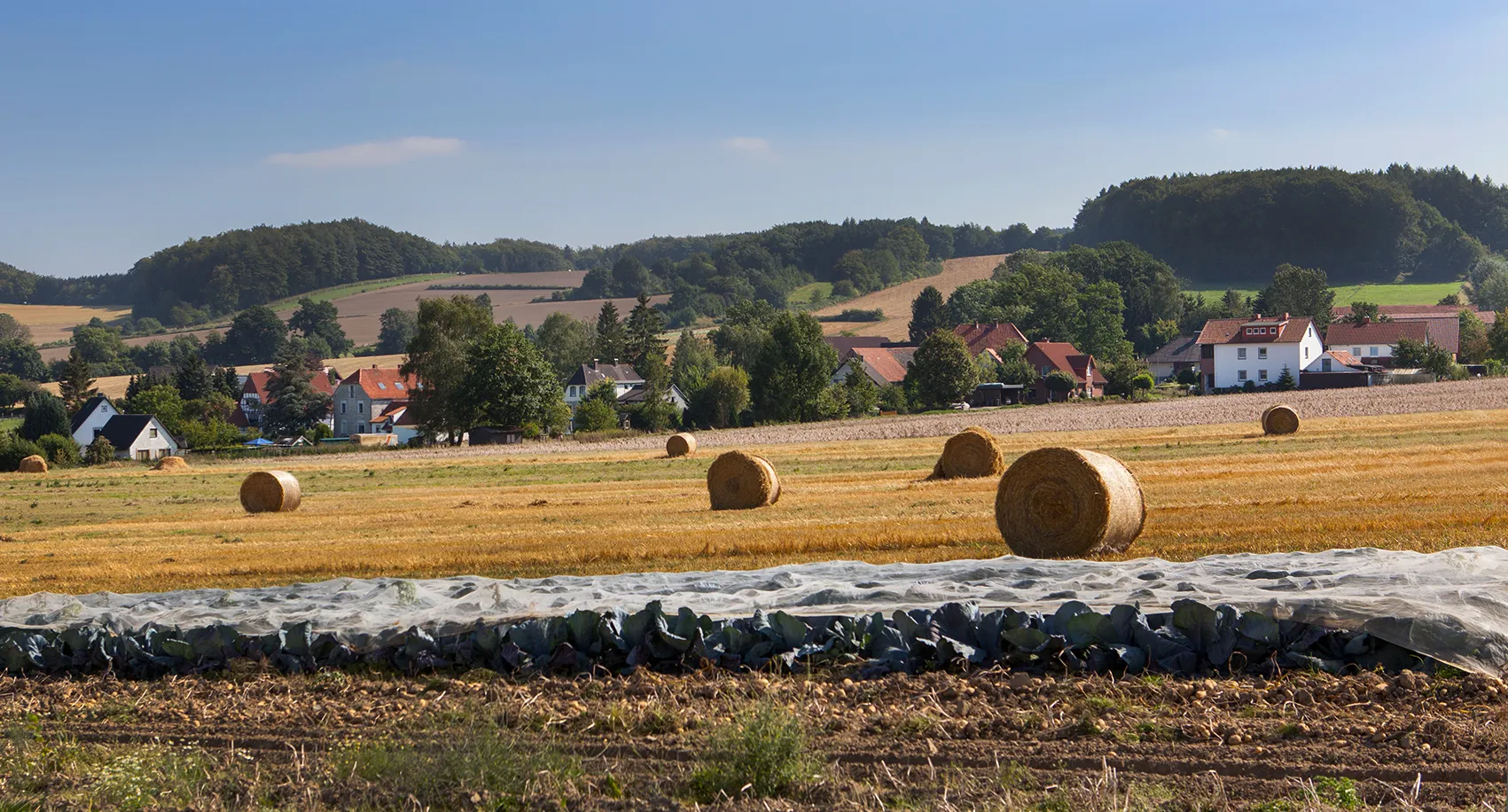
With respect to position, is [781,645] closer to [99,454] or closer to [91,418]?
[99,454]

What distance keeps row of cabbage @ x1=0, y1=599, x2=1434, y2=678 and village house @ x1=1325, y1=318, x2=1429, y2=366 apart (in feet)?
342

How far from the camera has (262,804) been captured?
7.01 metres

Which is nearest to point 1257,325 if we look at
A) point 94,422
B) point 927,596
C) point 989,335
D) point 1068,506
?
point 989,335

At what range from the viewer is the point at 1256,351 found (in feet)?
321

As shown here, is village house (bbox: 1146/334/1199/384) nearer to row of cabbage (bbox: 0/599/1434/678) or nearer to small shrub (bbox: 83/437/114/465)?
small shrub (bbox: 83/437/114/465)

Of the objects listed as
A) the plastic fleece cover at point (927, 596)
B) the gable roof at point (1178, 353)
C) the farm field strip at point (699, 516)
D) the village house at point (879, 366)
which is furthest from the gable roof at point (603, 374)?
the plastic fleece cover at point (927, 596)

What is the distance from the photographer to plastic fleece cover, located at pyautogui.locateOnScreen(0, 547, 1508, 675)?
8.82m

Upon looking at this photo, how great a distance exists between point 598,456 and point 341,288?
507ft

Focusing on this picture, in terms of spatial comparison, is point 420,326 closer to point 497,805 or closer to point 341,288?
point 497,805

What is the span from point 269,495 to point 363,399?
92492 mm

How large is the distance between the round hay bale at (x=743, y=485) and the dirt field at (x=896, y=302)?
421ft

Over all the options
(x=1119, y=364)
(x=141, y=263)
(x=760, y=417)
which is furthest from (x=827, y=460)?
(x=141, y=263)

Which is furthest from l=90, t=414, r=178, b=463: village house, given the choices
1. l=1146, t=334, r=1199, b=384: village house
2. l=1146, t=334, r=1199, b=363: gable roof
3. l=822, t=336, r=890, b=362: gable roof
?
l=1146, t=334, r=1199, b=363: gable roof

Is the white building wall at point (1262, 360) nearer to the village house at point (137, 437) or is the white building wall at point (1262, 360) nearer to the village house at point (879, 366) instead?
the village house at point (879, 366)
